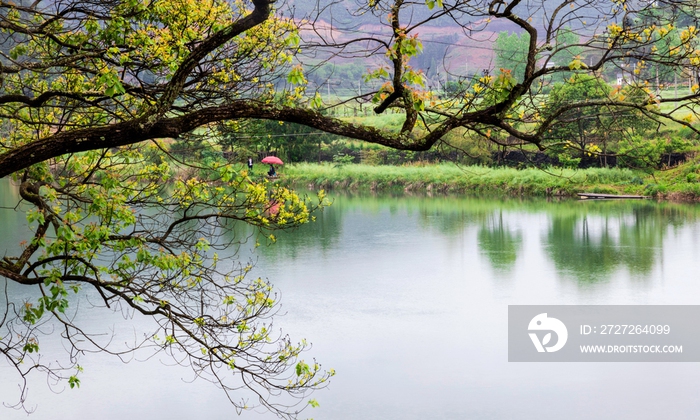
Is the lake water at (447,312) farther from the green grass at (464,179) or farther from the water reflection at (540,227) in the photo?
the green grass at (464,179)

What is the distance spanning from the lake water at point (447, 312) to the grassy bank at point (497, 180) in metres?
2.92

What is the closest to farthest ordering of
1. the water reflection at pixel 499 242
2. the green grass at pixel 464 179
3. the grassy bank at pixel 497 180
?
1. the water reflection at pixel 499 242
2. the grassy bank at pixel 497 180
3. the green grass at pixel 464 179

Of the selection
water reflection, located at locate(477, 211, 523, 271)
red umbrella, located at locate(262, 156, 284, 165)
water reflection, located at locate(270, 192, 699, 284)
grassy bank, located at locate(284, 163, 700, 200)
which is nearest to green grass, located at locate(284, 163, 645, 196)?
grassy bank, located at locate(284, 163, 700, 200)

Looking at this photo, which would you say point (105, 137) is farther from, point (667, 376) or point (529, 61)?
point (667, 376)

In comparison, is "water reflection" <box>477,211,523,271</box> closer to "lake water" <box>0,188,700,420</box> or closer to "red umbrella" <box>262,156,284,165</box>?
"lake water" <box>0,188,700,420</box>

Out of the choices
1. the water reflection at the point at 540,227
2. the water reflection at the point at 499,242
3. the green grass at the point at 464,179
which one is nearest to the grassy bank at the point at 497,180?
the green grass at the point at 464,179

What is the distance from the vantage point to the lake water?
768 centimetres

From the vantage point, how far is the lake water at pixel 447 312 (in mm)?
7684

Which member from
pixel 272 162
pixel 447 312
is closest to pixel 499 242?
pixel 447 312

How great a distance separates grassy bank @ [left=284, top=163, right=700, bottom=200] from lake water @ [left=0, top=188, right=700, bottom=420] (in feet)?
9.58

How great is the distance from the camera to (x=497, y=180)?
25.7m

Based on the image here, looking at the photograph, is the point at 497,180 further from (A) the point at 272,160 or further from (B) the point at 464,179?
→ (A) the point at 272,160

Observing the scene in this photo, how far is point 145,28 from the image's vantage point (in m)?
5.98

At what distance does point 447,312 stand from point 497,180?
610 inches
